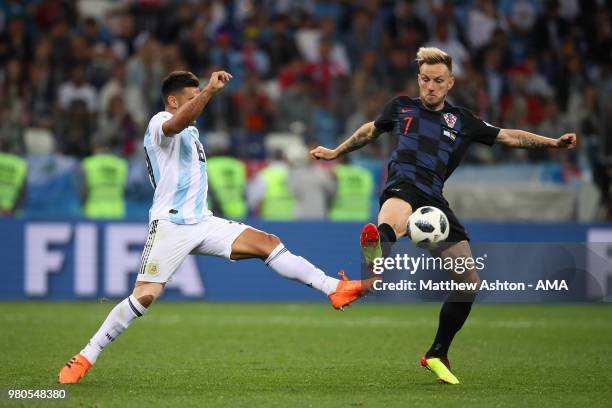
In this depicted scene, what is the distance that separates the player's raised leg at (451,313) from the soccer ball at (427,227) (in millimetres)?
321

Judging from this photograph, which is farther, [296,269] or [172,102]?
[172,102]

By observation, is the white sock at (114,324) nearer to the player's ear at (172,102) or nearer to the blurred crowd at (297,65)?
the player's ear at (172,102)

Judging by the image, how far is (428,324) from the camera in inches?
481

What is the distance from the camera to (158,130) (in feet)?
23.6

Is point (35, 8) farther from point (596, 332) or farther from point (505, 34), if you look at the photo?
point (596, 332)

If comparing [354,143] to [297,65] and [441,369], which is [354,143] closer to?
[441,369]

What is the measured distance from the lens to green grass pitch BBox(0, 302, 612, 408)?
6902 millimetres

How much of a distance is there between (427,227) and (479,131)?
104 cm

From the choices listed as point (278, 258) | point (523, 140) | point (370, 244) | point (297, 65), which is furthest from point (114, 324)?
point (297, 65)

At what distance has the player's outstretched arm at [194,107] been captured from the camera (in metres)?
6.83

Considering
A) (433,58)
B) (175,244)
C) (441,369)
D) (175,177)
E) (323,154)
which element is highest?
(433,58)

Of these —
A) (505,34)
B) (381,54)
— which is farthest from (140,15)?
(505,34)

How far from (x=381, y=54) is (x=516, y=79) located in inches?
91.1

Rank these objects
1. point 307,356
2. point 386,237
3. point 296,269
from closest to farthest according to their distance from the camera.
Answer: point 386,237, point 296,269, point 307,356
